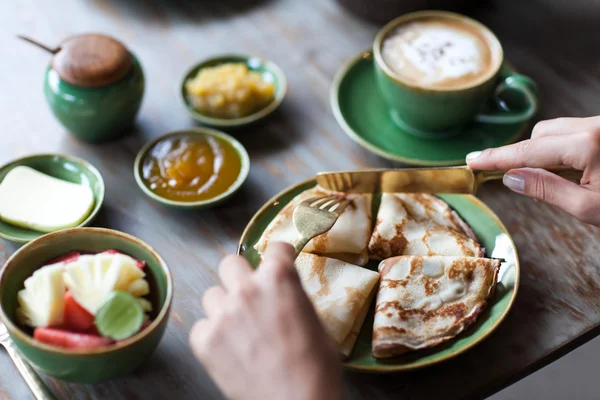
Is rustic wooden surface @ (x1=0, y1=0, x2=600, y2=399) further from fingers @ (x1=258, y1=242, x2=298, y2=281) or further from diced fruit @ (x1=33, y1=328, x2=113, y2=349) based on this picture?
fingers @ (x1=258, y1=242, x2=298, y2=281)

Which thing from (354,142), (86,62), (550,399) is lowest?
(550,399)

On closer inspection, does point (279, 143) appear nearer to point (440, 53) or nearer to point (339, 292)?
point (440, 53)

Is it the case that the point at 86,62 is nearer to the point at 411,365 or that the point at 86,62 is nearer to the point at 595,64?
the point at 411,365

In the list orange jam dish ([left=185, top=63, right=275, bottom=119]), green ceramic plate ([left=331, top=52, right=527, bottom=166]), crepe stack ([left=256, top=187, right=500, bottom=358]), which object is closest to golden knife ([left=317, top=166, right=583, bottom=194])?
crepe stack ([left=256, top=187, right=500, bottom=358])

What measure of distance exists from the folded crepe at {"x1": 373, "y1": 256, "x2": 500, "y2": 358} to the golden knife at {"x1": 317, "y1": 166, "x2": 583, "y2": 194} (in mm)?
174

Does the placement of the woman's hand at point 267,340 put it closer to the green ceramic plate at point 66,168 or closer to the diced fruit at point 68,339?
the diced fruit at point 68,339

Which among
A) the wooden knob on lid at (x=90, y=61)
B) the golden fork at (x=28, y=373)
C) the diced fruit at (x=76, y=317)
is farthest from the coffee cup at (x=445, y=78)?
the golden fork at (x=28, y=373)

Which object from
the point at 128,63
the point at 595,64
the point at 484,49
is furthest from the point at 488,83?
the point at 128,63

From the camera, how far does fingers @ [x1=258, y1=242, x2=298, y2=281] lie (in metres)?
0.95

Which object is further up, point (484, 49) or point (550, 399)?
point (484, 49)

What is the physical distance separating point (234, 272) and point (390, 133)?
2.46ft

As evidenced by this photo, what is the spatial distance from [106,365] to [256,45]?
115 cm

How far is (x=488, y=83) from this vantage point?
1473mm

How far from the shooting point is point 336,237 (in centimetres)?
126
